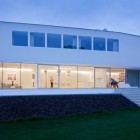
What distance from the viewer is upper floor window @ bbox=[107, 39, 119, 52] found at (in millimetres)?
29453

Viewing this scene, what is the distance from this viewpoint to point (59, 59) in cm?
2720

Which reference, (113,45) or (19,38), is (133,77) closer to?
(113,45)

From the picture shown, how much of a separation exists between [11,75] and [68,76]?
5.25m

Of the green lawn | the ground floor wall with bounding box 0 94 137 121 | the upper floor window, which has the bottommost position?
the green lawn

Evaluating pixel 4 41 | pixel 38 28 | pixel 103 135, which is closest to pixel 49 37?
pixel 38 28

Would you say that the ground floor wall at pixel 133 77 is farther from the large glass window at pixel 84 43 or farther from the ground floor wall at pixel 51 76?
the large glass window at pixel 84 43

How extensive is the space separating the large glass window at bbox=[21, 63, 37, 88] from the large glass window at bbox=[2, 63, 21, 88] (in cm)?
48

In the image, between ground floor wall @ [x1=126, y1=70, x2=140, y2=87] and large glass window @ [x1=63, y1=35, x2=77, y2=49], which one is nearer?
large glass window @ [x1=63, y1=35, x2=77, y2=49]

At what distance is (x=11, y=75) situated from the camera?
2648 cm

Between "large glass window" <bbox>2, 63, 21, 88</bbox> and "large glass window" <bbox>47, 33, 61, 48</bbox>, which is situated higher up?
"large glass window" <bbox>47, 33, 61, 48</bbox>

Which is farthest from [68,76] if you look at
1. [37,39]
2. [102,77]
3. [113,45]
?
[113,45]

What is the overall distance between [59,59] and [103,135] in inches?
571

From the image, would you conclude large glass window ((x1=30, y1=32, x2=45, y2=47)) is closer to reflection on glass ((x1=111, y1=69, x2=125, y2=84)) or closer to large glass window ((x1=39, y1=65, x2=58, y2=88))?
large glass window ((x1=39, y1=65, x2=58, y2=88))

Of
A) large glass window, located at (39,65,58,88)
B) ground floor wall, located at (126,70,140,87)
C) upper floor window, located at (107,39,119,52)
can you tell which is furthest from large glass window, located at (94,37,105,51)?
ground floor wall, located at (126,70,140,87)
